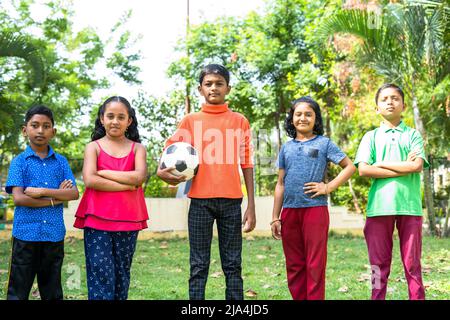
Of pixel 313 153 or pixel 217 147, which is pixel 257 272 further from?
pixel 217 147

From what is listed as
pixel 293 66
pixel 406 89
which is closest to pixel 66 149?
pixel 293 66

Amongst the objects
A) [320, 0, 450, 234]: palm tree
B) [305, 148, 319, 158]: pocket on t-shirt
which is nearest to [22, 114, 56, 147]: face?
[305, 148, 319, 158]: pocket on t-shirt

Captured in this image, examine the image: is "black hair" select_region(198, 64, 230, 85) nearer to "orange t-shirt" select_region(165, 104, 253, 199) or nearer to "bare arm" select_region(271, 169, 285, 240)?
"orange t-shirt" select_region(165, 104, 253, 199)

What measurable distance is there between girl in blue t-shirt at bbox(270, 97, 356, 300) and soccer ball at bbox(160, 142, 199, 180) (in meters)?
0.62

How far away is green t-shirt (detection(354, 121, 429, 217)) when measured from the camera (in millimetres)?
3791

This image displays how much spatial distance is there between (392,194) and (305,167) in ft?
2.01

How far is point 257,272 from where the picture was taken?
6.60 m

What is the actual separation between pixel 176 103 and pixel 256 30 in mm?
2911

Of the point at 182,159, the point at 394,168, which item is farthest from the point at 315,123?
the point at 182,159

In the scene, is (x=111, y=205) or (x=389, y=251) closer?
(x=111, y=205)

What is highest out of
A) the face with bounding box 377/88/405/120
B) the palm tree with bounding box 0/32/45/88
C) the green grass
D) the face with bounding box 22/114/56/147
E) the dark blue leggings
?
the palm tree with bounding box 0/32/45/88

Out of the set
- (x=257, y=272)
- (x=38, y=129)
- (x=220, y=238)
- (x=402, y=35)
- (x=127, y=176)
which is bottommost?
(x=257, y=272)

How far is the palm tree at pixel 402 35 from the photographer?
9461 mm
